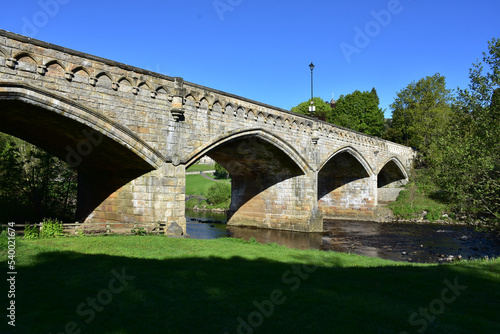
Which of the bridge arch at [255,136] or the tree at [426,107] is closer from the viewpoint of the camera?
the bridge arch at [255,136]

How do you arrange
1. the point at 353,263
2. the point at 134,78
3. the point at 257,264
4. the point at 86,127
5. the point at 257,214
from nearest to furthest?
1. the point at 257,264
2. the point at 353,263
3. the point at 86,127
4. the point at 134,78
5. the point at 257,214

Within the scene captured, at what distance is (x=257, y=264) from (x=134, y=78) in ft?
30.9

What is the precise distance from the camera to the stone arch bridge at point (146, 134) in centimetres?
1175

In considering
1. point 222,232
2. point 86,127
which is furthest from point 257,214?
point 86,127

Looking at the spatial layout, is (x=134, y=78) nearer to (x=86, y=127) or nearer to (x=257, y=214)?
(x=86, y=127)

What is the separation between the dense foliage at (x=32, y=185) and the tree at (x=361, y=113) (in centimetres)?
4197

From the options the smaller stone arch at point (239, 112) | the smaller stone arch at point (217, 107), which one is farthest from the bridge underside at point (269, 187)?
the smaller stone arch at point (217, 107)

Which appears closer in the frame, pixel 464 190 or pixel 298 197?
pixel 464 190

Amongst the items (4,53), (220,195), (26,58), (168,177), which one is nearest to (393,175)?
(220,195)

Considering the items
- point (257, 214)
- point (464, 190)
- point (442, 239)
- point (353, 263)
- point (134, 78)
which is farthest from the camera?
point (257, 214)

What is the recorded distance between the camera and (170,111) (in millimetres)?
15406

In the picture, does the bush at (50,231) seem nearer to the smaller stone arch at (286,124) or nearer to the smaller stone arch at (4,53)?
the smaller stone arch at (4,53)

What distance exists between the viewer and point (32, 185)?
2083cm

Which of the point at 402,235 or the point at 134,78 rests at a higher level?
the point at 134,78
